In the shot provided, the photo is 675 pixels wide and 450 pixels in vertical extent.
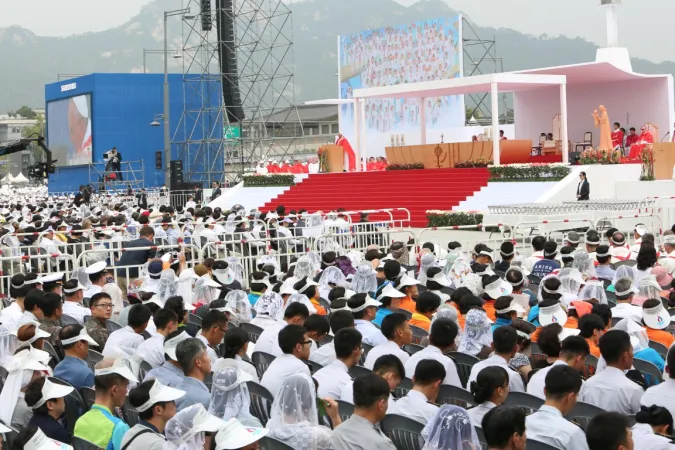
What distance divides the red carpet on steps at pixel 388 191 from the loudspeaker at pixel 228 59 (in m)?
13.3

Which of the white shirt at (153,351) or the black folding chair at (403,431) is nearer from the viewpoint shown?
the black folding chair at (403,431)

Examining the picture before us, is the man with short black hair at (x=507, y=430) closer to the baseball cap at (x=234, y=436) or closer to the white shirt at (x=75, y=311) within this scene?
the baseball cap at (x=234, y=436)

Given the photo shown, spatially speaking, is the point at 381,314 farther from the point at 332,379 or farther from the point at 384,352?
the point at 332,379

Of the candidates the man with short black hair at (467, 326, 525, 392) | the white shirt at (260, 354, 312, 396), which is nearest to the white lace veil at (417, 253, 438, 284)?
the man with short black hair at (467, 326, 525, 392)

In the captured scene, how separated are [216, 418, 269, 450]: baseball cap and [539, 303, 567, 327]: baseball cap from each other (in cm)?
418

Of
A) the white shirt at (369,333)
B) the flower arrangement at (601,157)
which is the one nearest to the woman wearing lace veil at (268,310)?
the white shirt at (369,333)

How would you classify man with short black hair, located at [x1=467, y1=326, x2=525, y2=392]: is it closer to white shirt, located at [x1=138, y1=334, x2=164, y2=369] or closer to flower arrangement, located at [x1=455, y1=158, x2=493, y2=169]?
white shirt, located at [x1=138, y1=334, x2=164, y2=369]

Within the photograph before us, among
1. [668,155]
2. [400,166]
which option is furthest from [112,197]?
[668,155]

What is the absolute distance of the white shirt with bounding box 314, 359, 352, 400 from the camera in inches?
265

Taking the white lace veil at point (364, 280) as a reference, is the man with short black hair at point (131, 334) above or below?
below

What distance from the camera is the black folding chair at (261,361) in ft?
25.2

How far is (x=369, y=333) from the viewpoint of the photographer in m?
8.52

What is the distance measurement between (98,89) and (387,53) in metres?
14.2

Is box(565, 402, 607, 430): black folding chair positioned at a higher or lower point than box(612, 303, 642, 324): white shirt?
lower
